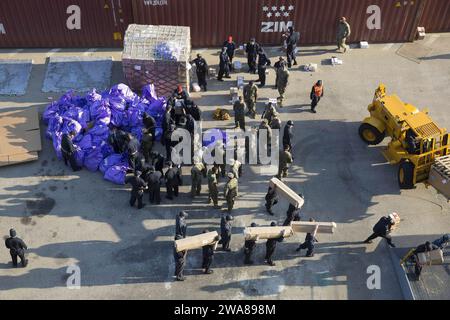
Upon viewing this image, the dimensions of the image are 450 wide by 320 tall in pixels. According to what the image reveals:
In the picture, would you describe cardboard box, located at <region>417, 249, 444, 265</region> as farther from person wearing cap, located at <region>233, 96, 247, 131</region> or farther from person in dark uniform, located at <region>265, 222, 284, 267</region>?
person wearing cap, located at <region>233, 96, 247, 131</region>

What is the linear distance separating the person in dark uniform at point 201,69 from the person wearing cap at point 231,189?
5622 mm

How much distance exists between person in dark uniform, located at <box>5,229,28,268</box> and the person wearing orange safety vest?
416 inches

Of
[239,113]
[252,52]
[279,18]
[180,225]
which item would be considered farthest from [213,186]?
[279,18]

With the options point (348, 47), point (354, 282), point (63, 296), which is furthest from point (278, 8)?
point (63, 296)

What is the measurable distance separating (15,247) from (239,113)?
8.08 meters

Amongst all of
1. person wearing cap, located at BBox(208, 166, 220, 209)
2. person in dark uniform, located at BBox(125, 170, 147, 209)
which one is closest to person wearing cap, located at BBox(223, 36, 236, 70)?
person wearing cap, located at BBox(208, 166, 220, 209)

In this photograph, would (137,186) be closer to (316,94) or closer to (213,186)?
(213,186)

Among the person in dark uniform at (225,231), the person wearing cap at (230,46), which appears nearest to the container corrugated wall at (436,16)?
the person wearing cap at (230,46)

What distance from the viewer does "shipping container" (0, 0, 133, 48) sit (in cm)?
2050

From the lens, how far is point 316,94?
1859cm

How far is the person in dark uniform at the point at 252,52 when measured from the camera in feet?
65.2

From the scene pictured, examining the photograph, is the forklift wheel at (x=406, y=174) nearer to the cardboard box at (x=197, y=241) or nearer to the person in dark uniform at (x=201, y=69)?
the cardboard box at (x=197, y=241)

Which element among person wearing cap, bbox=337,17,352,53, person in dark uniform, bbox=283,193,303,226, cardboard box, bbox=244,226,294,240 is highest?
person wearing cap, bbox=337,17,352,53
